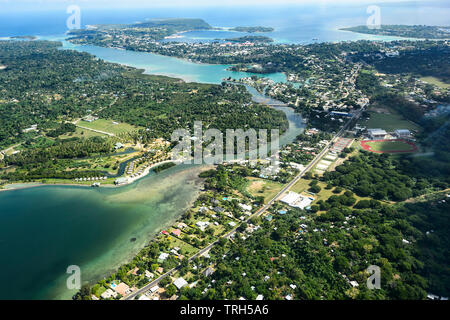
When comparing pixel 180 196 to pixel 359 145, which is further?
pixel 359 145

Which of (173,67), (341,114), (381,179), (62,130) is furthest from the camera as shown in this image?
(173,67)

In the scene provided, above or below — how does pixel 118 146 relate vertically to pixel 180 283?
above

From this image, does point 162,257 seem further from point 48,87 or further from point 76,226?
point 48,87

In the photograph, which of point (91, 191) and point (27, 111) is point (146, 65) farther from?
point (91, 191)

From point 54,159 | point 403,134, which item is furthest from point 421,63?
point 54,159

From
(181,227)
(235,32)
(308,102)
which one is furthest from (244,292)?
(235,32)

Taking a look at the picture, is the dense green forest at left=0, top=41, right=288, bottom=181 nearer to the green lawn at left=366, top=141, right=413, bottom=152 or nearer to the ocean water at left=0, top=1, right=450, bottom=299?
the ocean water at left=0, top=1, right=450, bottom=299

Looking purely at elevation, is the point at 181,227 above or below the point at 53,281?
above
